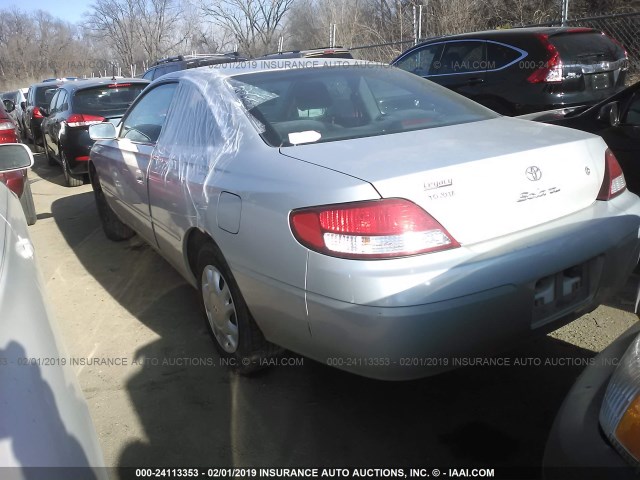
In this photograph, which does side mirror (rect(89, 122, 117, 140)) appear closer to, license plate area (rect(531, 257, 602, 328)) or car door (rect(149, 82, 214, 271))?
car door (rect(149, 82, 214, 271))

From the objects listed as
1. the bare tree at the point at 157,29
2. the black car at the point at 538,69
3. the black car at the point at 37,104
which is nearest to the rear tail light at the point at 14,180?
the black car at the point at 538,69

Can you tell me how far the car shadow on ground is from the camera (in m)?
2.45

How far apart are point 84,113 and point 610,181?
7369mm

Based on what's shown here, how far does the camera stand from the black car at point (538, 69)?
652 cm

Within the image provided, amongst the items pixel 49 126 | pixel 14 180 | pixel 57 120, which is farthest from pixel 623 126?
pixel 49 126

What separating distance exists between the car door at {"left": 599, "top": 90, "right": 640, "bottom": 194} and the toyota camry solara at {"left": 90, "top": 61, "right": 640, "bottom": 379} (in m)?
1.68

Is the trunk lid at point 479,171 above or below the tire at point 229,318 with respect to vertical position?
above

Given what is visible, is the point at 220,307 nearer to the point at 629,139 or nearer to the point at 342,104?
the point at 342,104

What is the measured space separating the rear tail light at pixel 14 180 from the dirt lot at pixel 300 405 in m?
1.37

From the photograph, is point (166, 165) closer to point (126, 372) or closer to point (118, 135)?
point (126, 372)

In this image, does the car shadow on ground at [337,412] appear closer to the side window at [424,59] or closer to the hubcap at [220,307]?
the hubcap at [220,307]

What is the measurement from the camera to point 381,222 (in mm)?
2084

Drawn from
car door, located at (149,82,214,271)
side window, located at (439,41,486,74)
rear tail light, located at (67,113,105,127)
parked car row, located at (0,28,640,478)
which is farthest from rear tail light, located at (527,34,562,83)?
rear tail light, located at (67,113,105,127)

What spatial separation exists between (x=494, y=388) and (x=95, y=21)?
45946 millimetres
